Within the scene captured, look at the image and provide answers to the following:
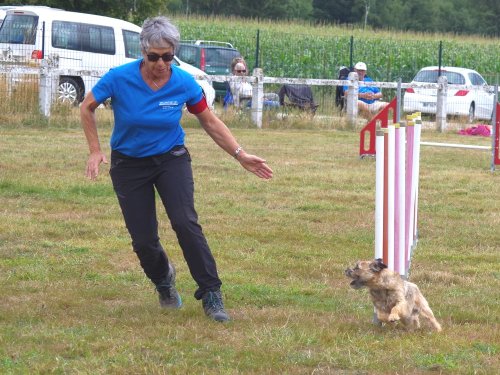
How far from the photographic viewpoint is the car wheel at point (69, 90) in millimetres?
21828

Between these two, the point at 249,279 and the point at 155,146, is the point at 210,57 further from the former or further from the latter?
the point at 155,146

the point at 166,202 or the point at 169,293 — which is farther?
the point at 169,293

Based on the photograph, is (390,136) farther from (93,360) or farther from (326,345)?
(93,360)

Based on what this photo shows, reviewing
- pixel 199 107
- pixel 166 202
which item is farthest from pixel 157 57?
pixel 166 202

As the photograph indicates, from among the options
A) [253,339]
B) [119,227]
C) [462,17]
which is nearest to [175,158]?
[253,339]

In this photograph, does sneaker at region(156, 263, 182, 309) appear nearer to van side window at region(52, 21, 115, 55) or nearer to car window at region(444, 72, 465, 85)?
van side window at region(52, 21, 115, 55)

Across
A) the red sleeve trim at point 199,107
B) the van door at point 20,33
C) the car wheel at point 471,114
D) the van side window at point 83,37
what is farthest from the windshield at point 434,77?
the red sleeve trim at point 199,107

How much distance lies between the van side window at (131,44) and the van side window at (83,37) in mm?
340

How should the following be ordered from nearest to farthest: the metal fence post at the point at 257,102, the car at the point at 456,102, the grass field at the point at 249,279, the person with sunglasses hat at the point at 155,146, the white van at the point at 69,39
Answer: the grass field at the point at 249,279
the person with sunglasses hat at the point at 155,146
the metal fence post at the point at 257,102
the white van at the point at 69,39
the car at the point at 456,102

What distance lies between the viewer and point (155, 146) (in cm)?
678

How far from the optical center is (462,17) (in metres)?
85.2

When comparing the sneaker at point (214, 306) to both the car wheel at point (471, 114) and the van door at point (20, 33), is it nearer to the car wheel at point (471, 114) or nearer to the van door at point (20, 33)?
the van door at point (20, 33)

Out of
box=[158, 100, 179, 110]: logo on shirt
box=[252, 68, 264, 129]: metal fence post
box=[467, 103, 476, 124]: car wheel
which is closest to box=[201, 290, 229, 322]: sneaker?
box=[158, 100, 179, 110]: logo on shirt

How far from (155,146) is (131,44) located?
1849 cm
